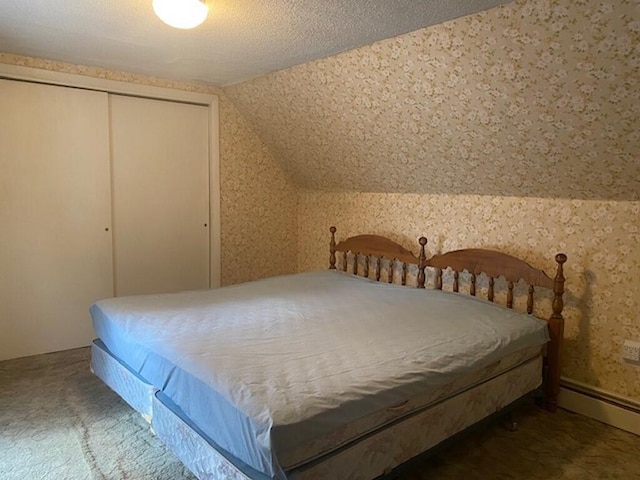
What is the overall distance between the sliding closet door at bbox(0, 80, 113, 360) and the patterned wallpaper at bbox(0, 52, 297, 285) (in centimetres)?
87

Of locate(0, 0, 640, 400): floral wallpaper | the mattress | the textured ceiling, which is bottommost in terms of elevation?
the mattress

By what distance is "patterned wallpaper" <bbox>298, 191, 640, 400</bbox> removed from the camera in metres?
2.51

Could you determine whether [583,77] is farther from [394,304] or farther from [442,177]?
[394,304]

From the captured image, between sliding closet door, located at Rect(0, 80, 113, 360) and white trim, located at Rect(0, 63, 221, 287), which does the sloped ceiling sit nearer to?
white trim, located at Rect(0, 63, 221, 287)

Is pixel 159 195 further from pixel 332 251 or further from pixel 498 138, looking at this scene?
pixel 498 138

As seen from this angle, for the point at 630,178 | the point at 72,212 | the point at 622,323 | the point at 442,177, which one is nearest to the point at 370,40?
the point at 442,177

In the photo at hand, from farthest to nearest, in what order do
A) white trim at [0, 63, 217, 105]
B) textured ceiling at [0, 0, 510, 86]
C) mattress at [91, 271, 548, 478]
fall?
white trim at [0, 63, 217, 105] < textured ceiling at [0, 0, 510, 86] < mattress at [91, 271, 548, 478]

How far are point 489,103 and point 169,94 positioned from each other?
254 cm

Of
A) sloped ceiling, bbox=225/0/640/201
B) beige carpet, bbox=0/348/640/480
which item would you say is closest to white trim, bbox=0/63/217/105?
sloped ceiling, bbox=225/0/640/201

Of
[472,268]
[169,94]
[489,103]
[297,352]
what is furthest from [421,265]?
[169,94]

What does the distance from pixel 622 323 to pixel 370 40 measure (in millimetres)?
2100

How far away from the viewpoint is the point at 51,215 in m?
3.40

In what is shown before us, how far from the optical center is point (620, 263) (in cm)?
252

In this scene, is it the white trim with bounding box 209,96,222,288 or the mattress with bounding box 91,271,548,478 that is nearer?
the mattress with bounding box 91,271,548,478
